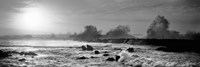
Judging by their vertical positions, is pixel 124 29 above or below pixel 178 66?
above

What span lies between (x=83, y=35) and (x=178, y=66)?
169526mm

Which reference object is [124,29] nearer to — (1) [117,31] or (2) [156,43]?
(1) [117,31]

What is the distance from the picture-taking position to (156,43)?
6519 cm

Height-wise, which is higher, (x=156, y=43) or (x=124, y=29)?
(x=124, y=29)

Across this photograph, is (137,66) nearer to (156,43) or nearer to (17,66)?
(17,66)

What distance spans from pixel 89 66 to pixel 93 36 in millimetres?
154124

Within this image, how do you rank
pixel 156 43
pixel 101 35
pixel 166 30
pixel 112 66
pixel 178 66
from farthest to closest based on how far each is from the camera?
pixel 101 35 < pixel 166 30 < pixel 156 43 < pixel 112 66 < pixel 178 66

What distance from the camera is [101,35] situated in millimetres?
177625

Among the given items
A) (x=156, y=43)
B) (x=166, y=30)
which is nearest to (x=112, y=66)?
(x=156, y=43)

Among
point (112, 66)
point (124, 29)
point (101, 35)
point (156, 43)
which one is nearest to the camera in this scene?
point (112, 66)

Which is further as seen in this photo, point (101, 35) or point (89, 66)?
point (101, 35)

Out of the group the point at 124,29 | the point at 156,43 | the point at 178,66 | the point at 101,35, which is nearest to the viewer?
the point at 178,66

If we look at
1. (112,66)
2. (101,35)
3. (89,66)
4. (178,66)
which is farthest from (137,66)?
(101,35)

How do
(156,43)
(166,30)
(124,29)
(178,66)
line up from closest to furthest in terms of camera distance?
1. (178,66)
2. (156,43)
3. (166,30)
4. (124,29)
